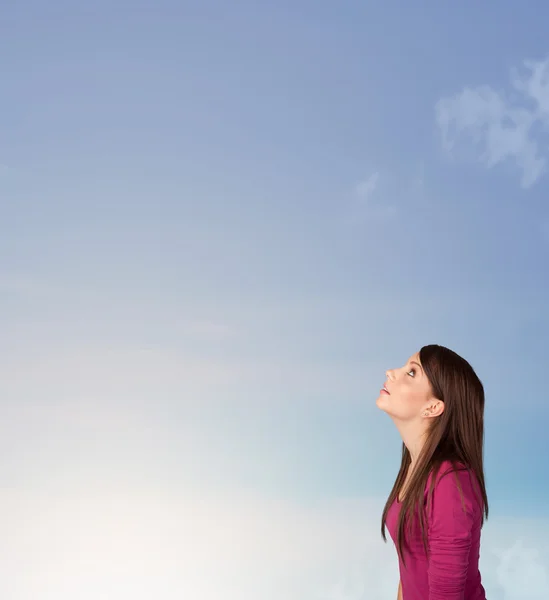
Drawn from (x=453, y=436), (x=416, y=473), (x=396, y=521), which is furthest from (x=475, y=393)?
(x=396, y=521)

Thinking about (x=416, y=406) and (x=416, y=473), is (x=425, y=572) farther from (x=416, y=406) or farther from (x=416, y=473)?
(x=416, y=406)

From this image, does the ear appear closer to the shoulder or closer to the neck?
the neck

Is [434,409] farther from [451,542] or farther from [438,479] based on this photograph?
[451,542]

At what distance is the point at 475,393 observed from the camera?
6.82 ft

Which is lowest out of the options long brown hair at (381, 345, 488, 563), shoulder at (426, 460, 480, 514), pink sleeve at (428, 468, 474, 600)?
pink sleeve at (428, 468, 474, 600)

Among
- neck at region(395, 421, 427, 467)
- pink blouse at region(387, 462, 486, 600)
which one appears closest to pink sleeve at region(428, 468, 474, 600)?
pink blouse at region(387, 462, 486, 600)

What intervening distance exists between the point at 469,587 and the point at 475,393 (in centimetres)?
50

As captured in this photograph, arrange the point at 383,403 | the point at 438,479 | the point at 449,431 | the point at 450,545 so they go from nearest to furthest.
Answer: the point at 450,545 → the point at 438,479 → the point at 449,431 → the point at 383,403

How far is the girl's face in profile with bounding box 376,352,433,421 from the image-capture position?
2123mm

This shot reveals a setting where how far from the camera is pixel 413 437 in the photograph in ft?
7.12

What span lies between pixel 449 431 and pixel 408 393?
15 cm

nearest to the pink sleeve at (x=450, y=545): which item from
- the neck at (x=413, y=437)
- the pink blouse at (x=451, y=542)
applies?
the pink blouse at (x=451, y=542)

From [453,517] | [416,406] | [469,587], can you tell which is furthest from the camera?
[416,406]

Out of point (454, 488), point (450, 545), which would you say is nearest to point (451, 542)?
point (450, 545)
